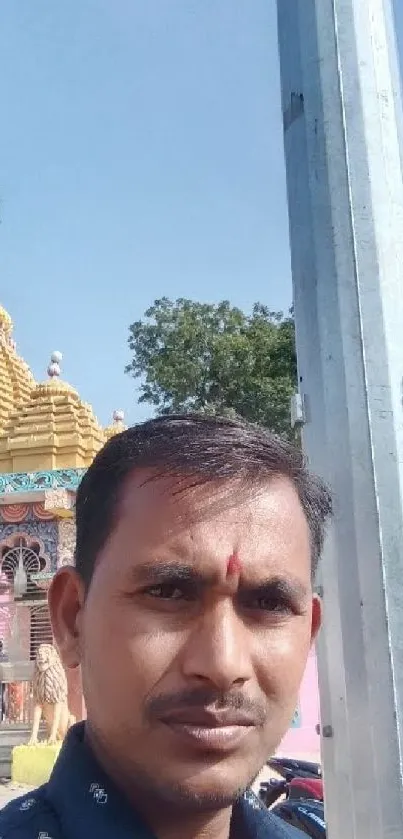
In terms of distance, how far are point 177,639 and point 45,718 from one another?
7.99 m

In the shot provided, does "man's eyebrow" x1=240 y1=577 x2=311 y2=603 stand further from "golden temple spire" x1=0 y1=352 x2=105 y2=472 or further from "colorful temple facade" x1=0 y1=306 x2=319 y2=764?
"golden temple spire" x1=0 y1=352 x2=105 y2=472

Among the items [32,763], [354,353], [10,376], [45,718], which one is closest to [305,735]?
[45,718]

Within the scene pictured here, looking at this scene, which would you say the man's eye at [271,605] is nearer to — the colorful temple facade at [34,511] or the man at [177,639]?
the man at [177,639]

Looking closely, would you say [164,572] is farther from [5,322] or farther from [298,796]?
[5,322]

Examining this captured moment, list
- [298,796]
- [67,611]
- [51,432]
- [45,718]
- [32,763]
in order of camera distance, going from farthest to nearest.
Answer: [51,432], [45,718], [32,763], [298,796], [67,611]

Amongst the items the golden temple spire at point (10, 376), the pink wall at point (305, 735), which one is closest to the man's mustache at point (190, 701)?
the pink wall at point (305, 735)

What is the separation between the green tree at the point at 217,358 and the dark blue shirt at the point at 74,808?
12.6 metres

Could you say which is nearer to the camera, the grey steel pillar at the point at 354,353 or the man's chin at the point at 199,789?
the man's chin at the point at 199,789

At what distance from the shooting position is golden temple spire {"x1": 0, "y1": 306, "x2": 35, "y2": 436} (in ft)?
43.7

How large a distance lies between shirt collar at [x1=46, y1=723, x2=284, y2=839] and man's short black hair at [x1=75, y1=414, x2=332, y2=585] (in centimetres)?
15

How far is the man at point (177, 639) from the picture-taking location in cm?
66

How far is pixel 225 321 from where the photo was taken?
15523 mm

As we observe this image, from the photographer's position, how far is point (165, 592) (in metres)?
0.69

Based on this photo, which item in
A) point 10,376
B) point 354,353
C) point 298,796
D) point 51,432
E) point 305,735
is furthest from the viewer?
point 10,376
